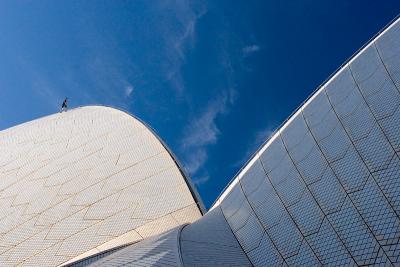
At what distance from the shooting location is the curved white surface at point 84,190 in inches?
701

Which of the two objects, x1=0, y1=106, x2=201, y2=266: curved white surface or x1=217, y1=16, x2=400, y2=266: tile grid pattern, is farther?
x1=0, y1=106, x2=201, y2=266: curved white surface

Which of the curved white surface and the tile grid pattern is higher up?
the curved white surface

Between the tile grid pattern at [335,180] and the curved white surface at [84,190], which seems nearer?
the tile grid pattern at [335,180]

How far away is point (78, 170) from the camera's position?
22.3m

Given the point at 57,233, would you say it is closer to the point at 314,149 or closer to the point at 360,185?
the point at 314,149

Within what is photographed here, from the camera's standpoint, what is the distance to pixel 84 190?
20812 mm

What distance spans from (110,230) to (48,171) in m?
5.92

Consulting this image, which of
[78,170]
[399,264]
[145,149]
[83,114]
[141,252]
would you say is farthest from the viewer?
[83,114]

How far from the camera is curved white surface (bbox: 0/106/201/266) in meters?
17.8

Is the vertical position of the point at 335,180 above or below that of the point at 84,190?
below

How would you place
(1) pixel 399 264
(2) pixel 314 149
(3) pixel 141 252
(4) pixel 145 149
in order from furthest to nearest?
(4) pixel 145 149
(2) pixel 314 149
(3) pixel 141 252
(1) pixel 399 264

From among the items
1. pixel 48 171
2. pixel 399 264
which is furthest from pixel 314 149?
pixel 48 171

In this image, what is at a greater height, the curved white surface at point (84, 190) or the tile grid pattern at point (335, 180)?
the curved white surface at point (84, 190)

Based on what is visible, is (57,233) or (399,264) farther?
(57,233)
